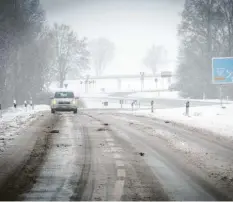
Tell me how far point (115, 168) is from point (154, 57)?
100375 mm

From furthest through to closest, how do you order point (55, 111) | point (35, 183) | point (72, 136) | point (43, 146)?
point (55, 111)
point (72, 136)
point (43, 146)
point (35, 183)

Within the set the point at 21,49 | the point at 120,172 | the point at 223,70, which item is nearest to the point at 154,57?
the point at 21,49

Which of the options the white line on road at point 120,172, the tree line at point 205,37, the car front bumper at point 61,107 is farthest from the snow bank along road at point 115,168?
the tree line at point 205,37

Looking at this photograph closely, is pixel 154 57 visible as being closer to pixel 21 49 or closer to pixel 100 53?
pixel 100 53

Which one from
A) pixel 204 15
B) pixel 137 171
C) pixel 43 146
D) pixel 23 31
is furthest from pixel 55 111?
pixel 204 15

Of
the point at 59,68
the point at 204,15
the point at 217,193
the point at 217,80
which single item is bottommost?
the point at 217,193

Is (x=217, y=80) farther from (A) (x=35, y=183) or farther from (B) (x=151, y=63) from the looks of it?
(B) (x=151, y=63)

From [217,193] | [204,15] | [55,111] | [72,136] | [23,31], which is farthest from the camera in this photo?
[204,15]

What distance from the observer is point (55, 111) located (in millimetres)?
24984

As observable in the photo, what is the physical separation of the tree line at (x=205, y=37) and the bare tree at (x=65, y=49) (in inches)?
902

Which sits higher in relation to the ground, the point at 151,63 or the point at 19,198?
the point at 151,63

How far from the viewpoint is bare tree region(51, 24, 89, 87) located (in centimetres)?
5697

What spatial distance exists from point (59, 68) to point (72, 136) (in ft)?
158

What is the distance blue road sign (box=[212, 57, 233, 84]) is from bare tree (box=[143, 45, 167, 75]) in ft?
256
